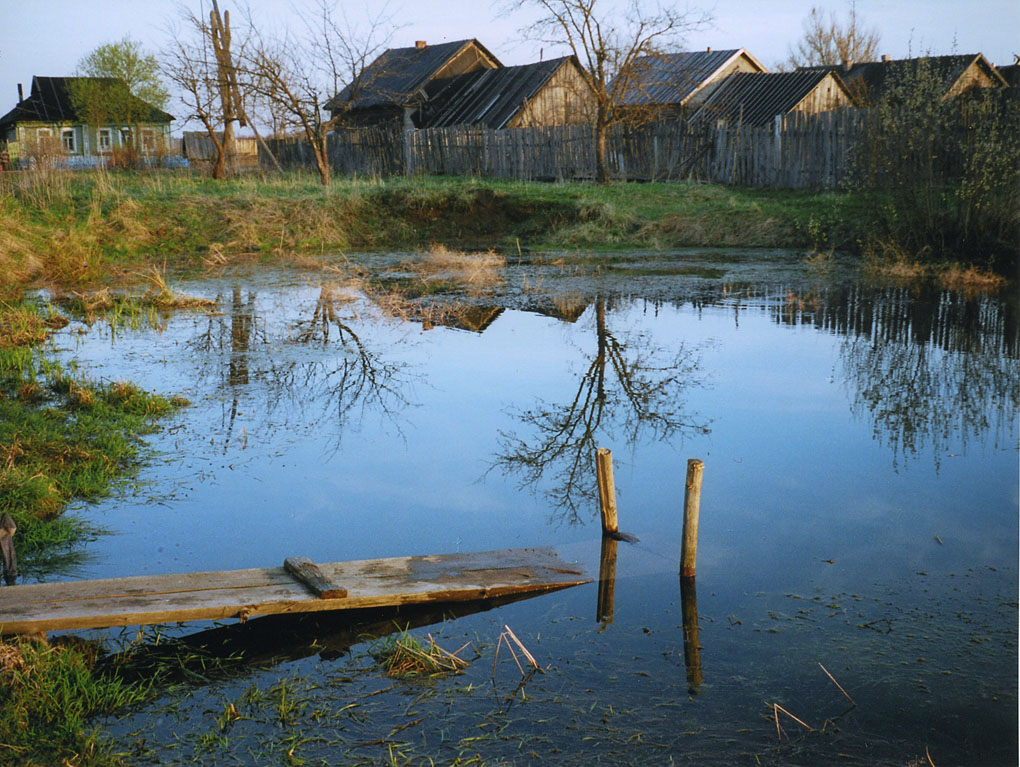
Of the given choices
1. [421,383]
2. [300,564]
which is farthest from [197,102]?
[300,564]

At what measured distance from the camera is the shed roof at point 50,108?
47375 mm

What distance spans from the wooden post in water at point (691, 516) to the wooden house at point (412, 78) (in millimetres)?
31025

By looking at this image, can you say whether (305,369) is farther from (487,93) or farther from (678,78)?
(487,93)

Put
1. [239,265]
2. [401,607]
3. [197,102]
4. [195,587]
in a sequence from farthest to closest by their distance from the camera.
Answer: [197,102] → [239,265] → [401,607] → [195,587]

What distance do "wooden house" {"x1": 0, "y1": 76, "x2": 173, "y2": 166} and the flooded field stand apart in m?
36.3

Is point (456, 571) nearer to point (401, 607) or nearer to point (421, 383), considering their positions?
point (401, 607)

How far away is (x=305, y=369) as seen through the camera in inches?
385

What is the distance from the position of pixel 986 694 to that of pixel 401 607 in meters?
2.81

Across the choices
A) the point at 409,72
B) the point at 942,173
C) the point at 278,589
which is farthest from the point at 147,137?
the point at 278,589

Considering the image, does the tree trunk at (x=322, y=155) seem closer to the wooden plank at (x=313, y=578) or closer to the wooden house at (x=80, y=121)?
the wooden plank at (x=313, y=578)

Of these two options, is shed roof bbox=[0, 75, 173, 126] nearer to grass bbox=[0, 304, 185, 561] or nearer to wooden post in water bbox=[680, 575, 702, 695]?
grass bbox=[0, 304, 185, 561]

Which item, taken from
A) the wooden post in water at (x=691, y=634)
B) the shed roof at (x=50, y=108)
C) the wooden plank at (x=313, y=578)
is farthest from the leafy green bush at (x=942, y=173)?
the shed roof at (x=50, y=108)

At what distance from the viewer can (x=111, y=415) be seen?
7.93 meters

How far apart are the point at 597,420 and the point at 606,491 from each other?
8.23 ft
